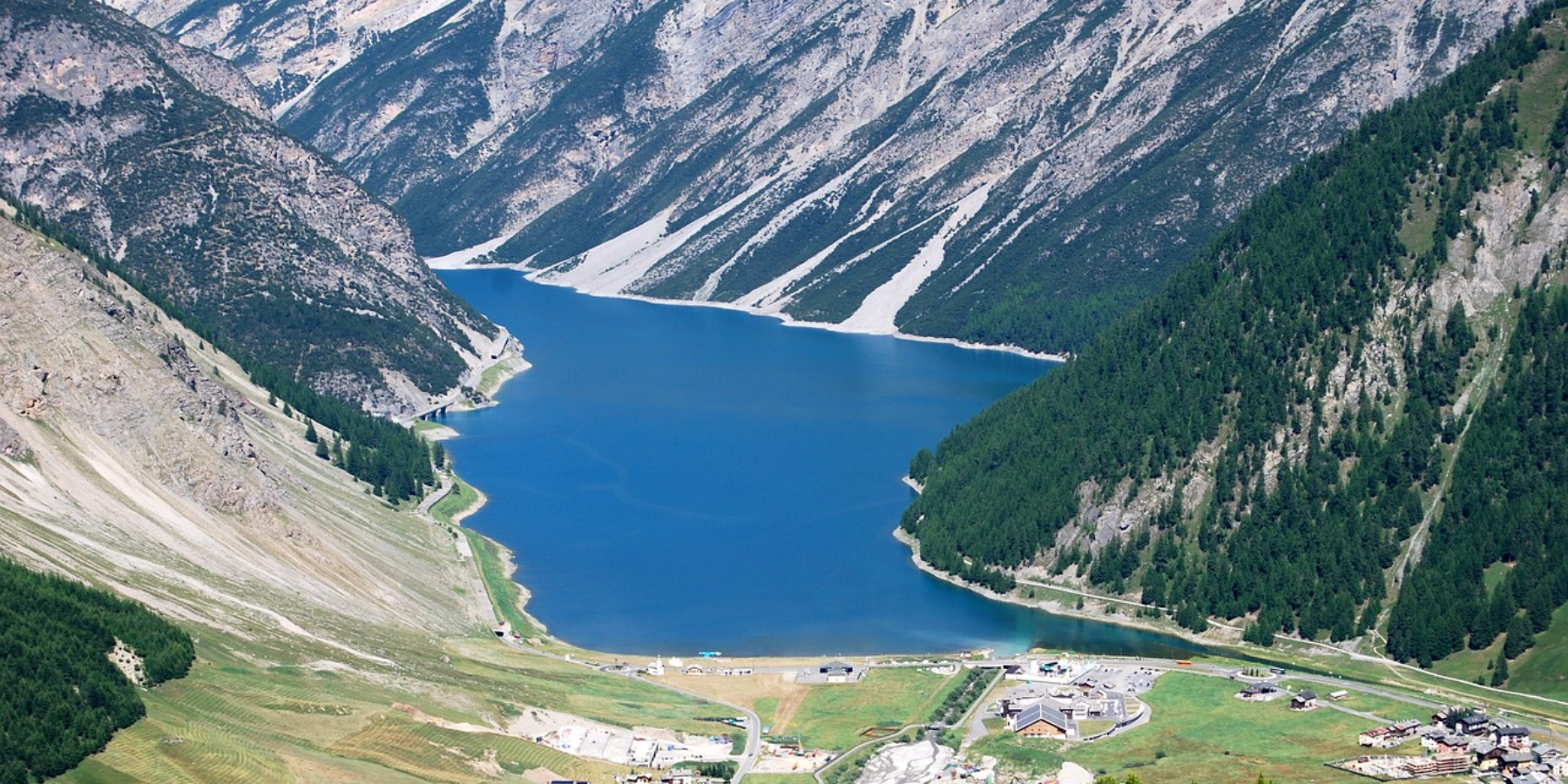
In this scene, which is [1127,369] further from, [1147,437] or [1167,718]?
[1167,718]

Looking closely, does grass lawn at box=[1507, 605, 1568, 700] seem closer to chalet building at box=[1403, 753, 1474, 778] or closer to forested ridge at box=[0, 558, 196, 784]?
chalet building at box=[1403, 753, 1474, 778]

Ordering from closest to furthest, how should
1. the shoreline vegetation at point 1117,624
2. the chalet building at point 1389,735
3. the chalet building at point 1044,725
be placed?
the chalet building at point 1389,735, the chalet building at point 1044,725, the shoreline vegetation at point 1117,624

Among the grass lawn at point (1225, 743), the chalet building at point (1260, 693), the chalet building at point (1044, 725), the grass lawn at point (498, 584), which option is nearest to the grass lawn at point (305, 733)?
the chalet building at point (1044, 725)

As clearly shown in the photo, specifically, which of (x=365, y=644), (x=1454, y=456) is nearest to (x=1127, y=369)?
(x=1454, y=456)

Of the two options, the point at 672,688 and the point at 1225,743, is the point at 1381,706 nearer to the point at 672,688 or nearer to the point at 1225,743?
the point at 1225,743

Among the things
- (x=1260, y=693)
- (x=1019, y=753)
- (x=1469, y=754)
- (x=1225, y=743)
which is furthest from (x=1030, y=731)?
(x=1469, y=754)

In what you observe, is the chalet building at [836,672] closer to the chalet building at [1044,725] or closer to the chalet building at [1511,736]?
the chalet building at [1044,725]

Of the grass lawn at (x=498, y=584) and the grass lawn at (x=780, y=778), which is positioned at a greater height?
the grass lawn at (x=498, y=584)
